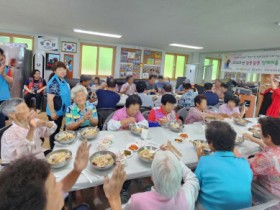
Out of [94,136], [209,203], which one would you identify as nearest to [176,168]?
[209,203]

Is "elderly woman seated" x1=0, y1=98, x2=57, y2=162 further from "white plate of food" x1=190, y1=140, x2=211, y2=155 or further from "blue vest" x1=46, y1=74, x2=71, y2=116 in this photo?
"white plate of food" x1=190, y1=140, x2=211, y2=155

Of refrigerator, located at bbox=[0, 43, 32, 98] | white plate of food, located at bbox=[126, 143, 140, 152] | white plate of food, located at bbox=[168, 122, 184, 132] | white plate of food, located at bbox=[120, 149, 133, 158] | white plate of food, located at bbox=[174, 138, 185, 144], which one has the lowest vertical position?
white plate of food, located at bbox=[120, 149, 133, 158]

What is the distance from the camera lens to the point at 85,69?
25.8 ft

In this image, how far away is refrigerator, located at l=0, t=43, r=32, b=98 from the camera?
5430 millimetres

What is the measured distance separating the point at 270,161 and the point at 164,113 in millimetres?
1435

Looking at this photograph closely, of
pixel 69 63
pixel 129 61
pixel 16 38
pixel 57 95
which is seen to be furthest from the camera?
pixel 129 61

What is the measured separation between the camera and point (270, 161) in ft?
4.15

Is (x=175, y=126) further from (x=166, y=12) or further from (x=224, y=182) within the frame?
(x=166, y=12)

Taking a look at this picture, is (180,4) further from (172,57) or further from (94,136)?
(172,57)

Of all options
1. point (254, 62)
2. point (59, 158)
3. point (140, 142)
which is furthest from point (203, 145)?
point (254, 62)

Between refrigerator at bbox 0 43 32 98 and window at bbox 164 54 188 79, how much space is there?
6.33 m

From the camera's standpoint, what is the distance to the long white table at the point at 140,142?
4.10ft

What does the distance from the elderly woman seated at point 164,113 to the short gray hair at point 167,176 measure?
4.85 feet

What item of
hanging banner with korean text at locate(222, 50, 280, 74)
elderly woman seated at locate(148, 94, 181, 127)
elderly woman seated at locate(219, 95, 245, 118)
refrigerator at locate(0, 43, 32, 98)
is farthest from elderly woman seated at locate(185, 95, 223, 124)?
refrigerator at locate(0, 43, 32, 98)
